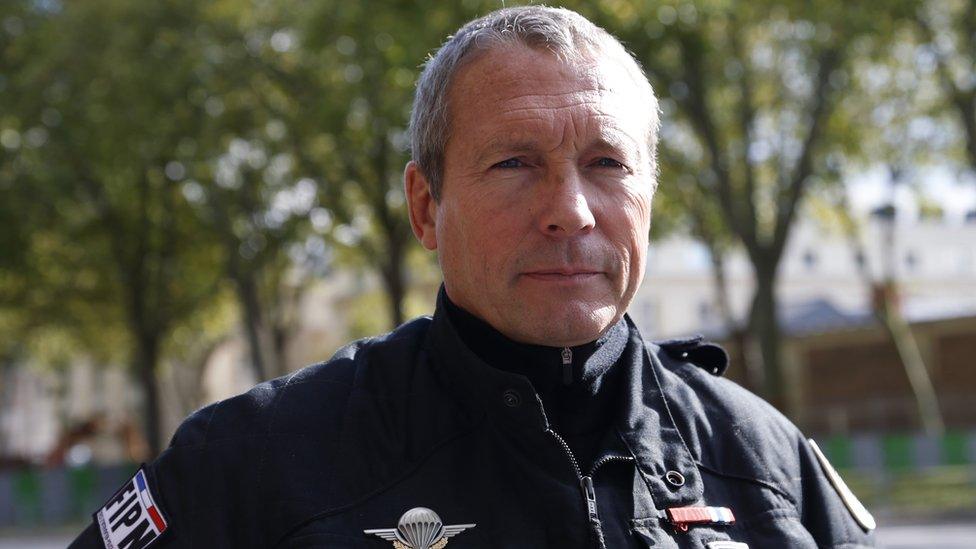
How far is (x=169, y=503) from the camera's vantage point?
2125 millimetres

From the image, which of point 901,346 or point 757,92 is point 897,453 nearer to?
point 901,346

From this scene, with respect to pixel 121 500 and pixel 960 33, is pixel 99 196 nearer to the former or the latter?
pixel 960 33

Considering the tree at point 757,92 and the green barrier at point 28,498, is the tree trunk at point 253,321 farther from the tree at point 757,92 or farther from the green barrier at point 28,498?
the tree at point 757,92

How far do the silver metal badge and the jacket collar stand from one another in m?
0.19

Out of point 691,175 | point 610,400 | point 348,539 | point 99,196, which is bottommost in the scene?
point 348,539

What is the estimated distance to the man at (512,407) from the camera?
6.86 feet

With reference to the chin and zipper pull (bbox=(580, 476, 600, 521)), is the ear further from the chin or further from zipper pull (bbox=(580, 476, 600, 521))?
zipper pull (bbox=(580, 476, 600, 521))

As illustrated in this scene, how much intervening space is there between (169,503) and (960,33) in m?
19.1

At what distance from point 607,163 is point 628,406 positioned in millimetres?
399

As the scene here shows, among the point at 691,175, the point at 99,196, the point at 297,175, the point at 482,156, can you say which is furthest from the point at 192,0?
the point at 482,156

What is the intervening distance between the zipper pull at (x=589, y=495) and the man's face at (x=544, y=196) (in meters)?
0.22

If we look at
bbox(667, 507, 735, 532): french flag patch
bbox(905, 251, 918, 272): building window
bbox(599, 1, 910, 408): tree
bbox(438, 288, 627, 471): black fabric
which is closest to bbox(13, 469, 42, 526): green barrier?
bbox(599, 1, 910, 408): tree

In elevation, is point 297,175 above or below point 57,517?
A: above

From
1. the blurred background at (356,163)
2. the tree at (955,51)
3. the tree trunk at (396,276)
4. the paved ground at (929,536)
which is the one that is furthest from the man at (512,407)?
the tree trunk at (396,276)
